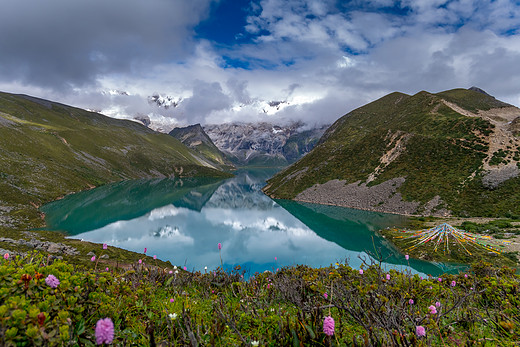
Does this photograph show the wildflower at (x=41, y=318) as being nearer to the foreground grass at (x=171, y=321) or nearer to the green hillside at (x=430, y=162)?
the foreground grass at (x=171, y=321)

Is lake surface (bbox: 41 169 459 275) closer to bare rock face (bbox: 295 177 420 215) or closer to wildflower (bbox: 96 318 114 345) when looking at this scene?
bare rock face (bbox: 295 177 420 215)

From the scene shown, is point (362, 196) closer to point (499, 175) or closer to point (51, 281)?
point (499, 175)

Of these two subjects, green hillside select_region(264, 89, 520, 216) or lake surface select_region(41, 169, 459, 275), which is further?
green hillside select_region(264, 89, 520, 216)

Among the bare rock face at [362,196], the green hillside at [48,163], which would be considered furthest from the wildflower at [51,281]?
the bare rock face at [362,196]

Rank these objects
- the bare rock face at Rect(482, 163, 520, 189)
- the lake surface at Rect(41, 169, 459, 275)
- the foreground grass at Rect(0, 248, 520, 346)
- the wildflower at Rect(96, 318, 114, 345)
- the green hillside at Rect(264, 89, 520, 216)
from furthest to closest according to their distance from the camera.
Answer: the green hillside at Rect(264, 89, 520, 216), the bare rock face at Rect(482, 163, 520, 189), the lake surface at Rect(41, 169, 459, 275), the foreground grass at Rect(0, 248, 520, 346), the wildflower at Rect(96, 318, 114, 345)

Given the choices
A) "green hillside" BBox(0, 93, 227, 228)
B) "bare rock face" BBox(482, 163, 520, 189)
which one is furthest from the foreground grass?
"bare rock face" BBox(482, 163, 520, 189)

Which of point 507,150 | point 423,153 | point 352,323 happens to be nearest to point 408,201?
point 423,153
